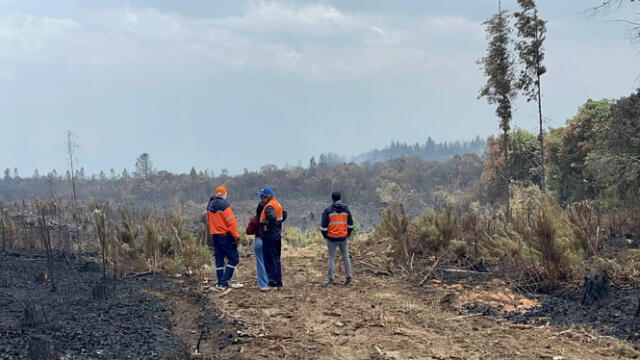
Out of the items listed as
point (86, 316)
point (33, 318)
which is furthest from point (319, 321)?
point (33, 318)

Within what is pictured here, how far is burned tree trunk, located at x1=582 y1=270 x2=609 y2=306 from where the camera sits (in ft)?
24.3

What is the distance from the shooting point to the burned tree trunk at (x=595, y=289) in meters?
7.41

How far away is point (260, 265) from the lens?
29.9 ft

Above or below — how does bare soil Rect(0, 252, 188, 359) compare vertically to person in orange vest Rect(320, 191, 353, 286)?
below

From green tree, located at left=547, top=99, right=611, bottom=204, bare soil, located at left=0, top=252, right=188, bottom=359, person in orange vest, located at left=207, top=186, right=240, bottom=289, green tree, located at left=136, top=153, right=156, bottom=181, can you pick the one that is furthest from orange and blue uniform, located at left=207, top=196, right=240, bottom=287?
green tree, located at left=136, top=153, right=156, bottom=181

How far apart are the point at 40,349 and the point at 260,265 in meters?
4.38

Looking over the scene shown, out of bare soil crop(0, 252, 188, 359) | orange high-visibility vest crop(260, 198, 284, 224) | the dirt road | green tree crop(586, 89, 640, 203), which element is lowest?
the dirt road

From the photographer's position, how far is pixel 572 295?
7.85 meters

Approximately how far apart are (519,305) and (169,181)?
66774 mm

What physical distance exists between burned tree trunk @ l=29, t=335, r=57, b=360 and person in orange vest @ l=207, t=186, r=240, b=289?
409 cm

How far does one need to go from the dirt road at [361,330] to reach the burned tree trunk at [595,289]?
105 centimetres

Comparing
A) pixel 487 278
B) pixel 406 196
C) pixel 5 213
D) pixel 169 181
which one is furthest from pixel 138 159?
pixel 487 278

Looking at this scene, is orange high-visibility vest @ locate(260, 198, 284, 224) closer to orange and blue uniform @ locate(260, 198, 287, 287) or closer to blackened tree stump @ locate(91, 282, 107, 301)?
orange and blue uniform @ locate(260, 198, 287, 287)

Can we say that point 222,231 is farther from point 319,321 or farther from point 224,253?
point 319,321
